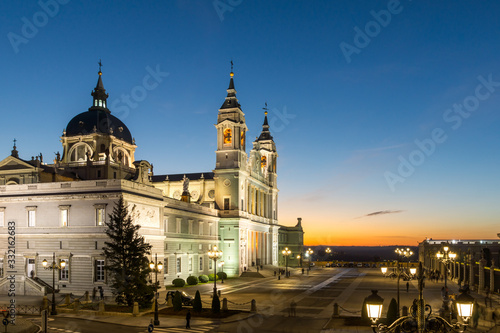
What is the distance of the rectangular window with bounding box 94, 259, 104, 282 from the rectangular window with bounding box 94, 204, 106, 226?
3673 mm

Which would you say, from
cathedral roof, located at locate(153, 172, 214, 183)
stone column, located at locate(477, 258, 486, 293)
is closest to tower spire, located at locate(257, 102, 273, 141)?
cathedral roof, located at locate(153, 172, 214, 183)

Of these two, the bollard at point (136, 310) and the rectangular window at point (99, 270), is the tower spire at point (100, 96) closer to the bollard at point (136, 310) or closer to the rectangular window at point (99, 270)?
the rectangular window at point (99, 270)

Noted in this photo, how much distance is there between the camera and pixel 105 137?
7994 centimetres

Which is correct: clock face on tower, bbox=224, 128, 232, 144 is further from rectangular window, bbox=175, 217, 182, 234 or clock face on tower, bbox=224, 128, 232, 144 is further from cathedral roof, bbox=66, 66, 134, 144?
rectangular window, bbox=175, 217, 182, 234

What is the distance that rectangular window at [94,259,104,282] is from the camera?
4853 cm

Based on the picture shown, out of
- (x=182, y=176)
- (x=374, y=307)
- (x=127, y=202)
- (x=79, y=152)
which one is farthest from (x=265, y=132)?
(x=374, y=307)

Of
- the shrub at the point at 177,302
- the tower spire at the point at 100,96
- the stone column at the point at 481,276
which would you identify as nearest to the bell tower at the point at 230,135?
the tower spire at the point at 100,96

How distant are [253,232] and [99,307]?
59052mm

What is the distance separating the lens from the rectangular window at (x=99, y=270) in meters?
48.5

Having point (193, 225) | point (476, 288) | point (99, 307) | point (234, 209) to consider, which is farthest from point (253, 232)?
point (99, 307)

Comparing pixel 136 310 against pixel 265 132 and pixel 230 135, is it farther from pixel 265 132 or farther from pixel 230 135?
pixel 265 132

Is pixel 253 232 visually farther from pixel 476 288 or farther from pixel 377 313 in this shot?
pixel 377 313

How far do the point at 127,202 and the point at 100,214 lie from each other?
9.35 ft

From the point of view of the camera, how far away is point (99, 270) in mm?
48781
